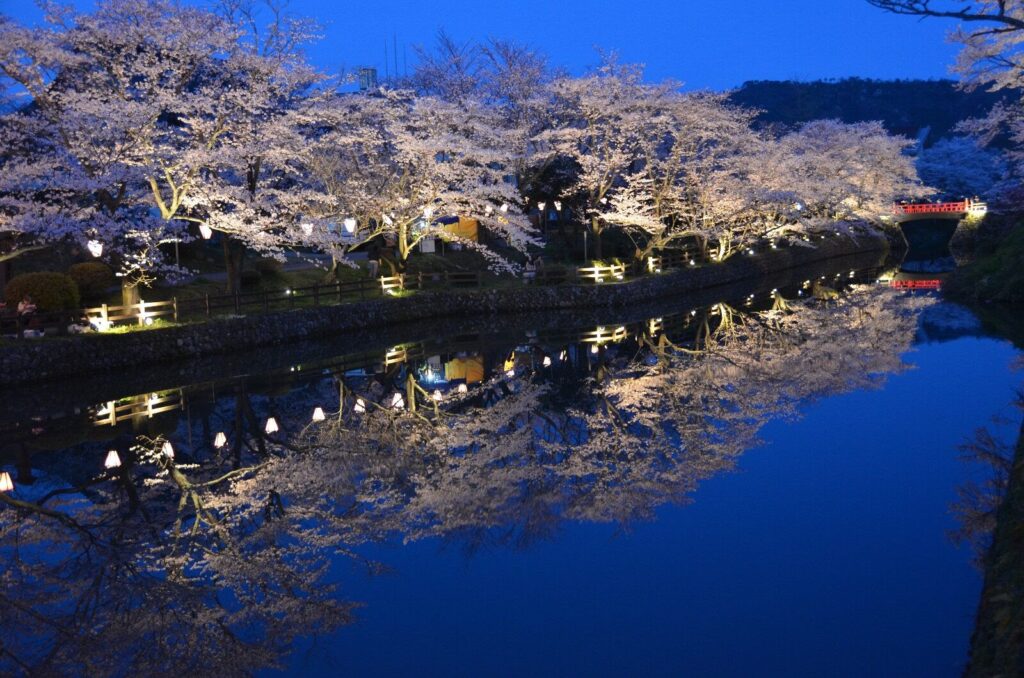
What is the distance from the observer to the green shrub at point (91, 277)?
26.8 metres

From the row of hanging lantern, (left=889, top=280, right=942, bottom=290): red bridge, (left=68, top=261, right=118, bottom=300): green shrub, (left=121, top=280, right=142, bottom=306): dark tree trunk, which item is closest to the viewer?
the row of hanging lantern

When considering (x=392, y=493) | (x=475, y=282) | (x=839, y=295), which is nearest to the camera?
(x=392, y=493)

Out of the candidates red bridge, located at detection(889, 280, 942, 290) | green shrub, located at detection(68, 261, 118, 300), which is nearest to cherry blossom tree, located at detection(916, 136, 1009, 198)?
red bridge, located at detection(889, 280, 942, 290)

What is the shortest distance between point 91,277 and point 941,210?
187 feet

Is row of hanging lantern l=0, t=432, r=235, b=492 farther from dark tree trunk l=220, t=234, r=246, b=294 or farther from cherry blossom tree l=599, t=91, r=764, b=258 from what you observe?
cherry blossom tree l=599, t=91, r=764, b=258

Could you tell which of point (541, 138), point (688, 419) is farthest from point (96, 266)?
point (688, 419)

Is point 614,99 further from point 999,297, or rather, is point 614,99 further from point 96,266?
point 96,266

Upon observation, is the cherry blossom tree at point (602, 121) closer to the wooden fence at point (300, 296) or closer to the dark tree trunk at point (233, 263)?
the wooden fence at point (300, 296)

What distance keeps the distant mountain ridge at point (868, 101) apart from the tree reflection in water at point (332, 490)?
94488 mm

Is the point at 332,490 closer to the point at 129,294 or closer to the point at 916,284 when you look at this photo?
the point at 129,294

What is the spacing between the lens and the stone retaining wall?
21125 millimetres

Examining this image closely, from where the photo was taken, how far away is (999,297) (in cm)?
3064

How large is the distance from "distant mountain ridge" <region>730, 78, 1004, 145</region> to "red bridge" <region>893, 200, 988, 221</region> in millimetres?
43209

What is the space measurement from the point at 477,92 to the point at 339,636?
3397 cm
